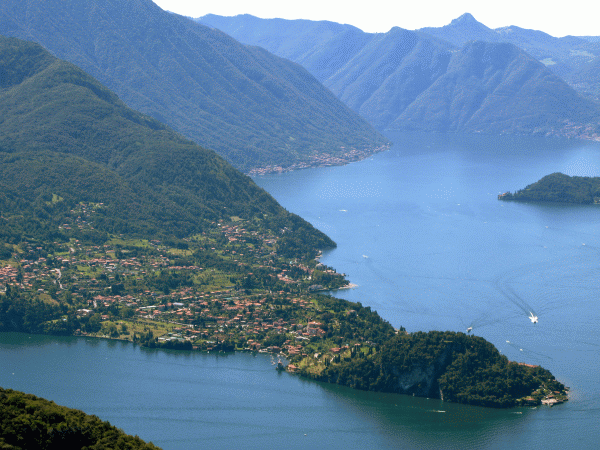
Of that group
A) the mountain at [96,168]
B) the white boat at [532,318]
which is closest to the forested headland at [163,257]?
the mountain at [96,168]

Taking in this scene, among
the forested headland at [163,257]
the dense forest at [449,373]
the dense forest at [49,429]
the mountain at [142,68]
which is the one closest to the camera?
the dense forest at [49,429]

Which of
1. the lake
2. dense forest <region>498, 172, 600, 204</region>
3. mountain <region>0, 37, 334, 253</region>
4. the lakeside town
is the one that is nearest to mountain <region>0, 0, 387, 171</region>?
mountain <region>0, 37, 334, 253</region>

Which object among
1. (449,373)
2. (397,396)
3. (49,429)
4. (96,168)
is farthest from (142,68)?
(49,429)

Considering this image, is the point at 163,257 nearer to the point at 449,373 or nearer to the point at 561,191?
the point at 449,373

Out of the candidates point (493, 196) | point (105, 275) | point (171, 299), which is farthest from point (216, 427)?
point (493, 196)

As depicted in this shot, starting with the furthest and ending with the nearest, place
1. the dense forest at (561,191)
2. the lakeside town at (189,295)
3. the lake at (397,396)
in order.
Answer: the dense forest at (561,191), the lakeside town at (189,295), the lake at (397,396)

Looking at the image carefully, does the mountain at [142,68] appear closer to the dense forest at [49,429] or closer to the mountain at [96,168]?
the mountain at [96,168]
